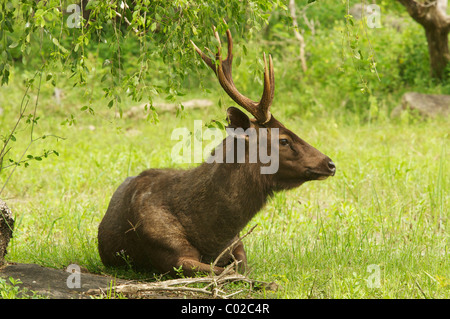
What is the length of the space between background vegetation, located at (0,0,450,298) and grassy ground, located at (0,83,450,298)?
2cm

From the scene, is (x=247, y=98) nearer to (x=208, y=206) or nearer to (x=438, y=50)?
(x=208, y=206)

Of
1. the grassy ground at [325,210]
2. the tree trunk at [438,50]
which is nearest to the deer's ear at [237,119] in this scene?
the grassy ground at [325,210]

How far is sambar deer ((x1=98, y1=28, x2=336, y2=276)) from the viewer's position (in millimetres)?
4992

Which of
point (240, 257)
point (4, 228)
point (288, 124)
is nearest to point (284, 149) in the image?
point (240, 257)

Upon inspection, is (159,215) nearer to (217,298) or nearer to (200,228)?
(200,228)

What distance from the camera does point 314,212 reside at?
731cm

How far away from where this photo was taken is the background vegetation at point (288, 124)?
458 centimetres

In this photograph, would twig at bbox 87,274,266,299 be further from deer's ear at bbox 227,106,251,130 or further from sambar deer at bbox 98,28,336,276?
deer's ear at bbox 227,106,251,130

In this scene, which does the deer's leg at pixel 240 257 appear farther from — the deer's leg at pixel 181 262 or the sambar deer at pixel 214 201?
the deer's leg at pixel 181 262

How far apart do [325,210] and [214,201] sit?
2.10 meters

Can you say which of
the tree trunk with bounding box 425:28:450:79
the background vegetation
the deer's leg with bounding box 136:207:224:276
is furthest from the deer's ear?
the tree trunk with bounding box 425:28:450:79

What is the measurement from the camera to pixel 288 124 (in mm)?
11766

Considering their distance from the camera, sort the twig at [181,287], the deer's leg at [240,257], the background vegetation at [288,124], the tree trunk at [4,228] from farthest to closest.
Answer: the deer's leg at [240,257] → the tree trunk at [4,228] → the background vegetation at [288,124] → the twig at [181,287]
